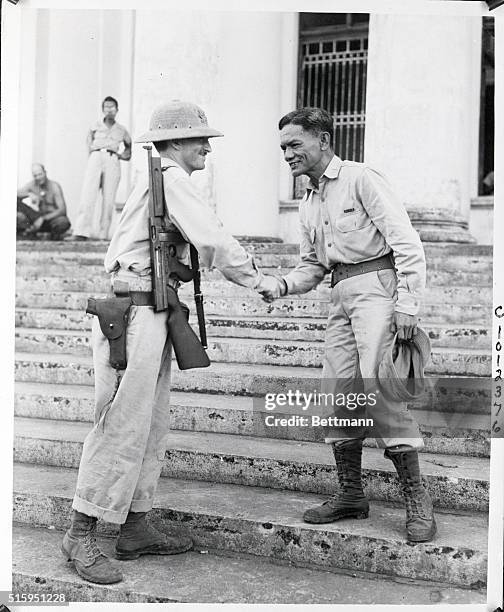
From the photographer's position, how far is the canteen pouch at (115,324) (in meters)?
3.01

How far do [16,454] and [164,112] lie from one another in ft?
6.36

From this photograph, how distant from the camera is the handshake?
326 centimetres

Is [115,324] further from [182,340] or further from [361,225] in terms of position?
[361,225]

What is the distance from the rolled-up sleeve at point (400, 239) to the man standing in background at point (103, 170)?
384 cm

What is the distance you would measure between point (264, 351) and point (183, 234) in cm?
149

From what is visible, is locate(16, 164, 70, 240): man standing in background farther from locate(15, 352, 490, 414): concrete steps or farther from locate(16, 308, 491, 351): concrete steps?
locate(15, 352, 490, 414): concrete steps

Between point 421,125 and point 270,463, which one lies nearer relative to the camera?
point 270,463

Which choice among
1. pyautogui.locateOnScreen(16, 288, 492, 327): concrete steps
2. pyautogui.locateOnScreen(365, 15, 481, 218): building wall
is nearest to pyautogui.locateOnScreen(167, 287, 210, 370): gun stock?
pyautogui.locateOnScreen(16, 288, 492, 327): concrete steps

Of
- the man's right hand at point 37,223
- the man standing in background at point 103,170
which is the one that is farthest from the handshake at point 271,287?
the man standing in background at point 103,170

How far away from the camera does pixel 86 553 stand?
301 cm

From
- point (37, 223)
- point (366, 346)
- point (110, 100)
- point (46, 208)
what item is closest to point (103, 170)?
point (110, 100)

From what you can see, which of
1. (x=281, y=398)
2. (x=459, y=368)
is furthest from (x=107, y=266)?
(x=459, y=368)

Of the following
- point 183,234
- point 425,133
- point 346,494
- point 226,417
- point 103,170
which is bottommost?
point 346,494

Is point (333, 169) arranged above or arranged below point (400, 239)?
above
